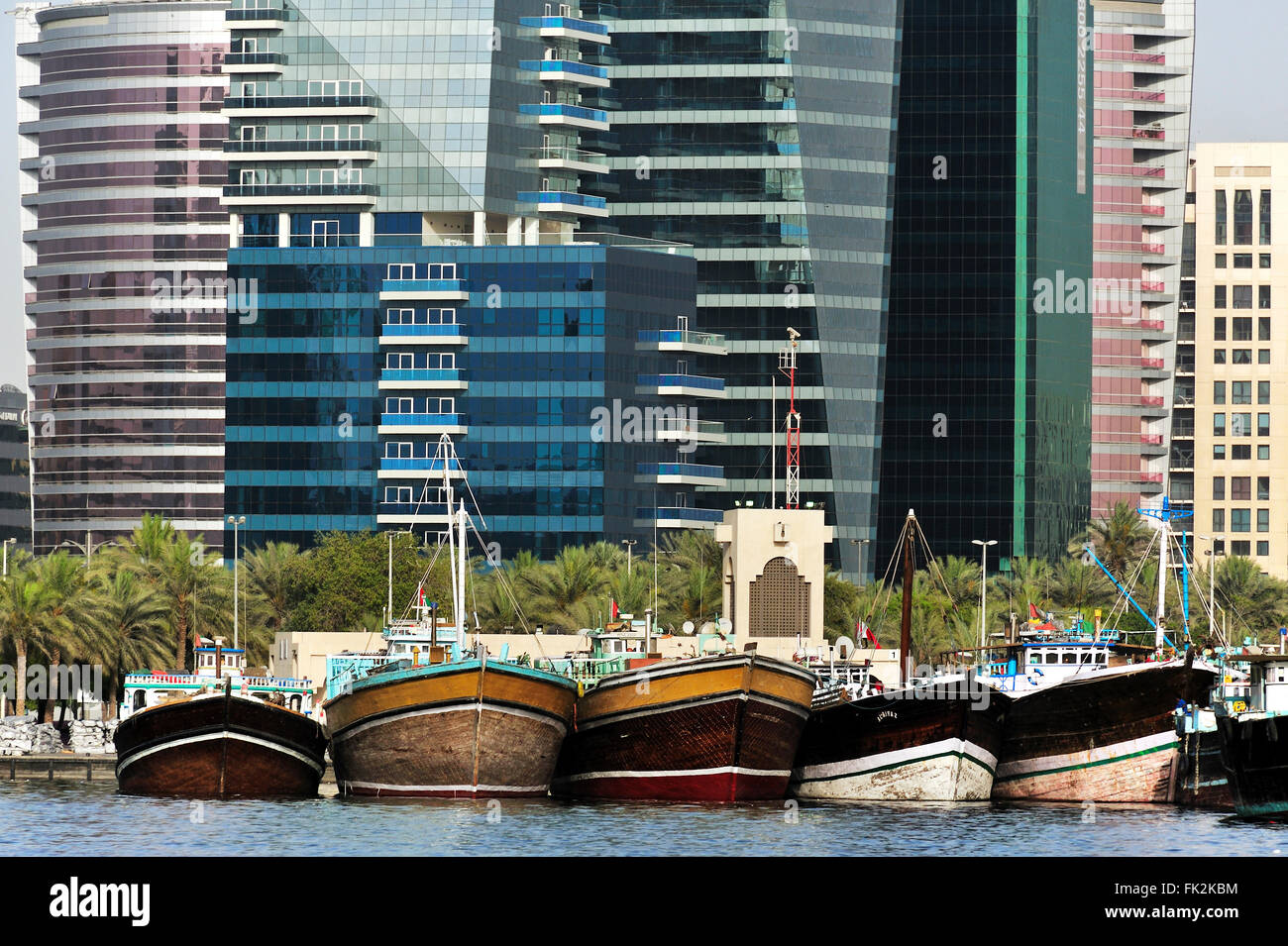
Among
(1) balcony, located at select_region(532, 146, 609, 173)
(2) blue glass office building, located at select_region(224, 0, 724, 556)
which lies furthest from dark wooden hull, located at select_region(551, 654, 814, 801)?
(1) balcony, located at select_region(532, 146, 609, 173)

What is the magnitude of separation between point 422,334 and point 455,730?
11545 cm

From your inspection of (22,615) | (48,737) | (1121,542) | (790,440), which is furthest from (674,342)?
(48,737)

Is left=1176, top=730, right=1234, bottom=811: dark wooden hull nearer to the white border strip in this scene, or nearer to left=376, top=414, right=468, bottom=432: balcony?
the white border strip

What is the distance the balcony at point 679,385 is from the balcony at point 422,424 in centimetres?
1589

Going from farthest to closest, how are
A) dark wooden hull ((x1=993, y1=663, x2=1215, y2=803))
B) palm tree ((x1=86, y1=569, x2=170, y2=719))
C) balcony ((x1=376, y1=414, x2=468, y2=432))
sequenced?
balcony ((x1=376, y1=414, x2=468, y2=432)) → palm tree ((x1=86, y1=569, x2=170, y2=719)) → dark wooden hull ((x1=993, y1=663, x2=1215, y2=803))

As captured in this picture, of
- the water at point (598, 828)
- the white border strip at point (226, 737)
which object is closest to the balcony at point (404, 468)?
the white border strip at point (226, 737)

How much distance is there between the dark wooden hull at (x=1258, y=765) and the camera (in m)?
67.7

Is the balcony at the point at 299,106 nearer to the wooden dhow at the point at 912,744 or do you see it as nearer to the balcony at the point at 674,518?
the balcony at the point at 674,518

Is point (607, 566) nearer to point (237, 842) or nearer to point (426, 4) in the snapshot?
point (426, 4)

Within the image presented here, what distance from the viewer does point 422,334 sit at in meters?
185

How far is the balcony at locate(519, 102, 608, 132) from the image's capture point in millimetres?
193125

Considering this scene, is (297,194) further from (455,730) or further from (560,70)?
(455,730)

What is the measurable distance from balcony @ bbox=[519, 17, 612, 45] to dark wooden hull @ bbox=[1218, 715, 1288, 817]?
136m
